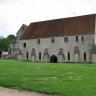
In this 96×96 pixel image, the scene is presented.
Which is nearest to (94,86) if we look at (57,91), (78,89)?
(78,89)

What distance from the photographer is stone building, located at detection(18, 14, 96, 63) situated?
68.4 m

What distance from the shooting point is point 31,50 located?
79.3 meters

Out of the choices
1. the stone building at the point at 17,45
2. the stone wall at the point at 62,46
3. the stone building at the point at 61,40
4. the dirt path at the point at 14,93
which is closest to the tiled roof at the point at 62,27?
the stone building at the point at 61,40

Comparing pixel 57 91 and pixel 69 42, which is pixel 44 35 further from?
pixel 57 91

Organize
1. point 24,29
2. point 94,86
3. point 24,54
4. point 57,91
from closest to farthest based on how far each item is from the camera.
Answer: point 57,91 → point 94,86 → point 24,54 → point 24,29

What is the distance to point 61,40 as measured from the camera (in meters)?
72.6

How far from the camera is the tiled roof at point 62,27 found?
69294 mm

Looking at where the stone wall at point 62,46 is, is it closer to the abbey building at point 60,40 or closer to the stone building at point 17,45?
the abbey building at point 60,40

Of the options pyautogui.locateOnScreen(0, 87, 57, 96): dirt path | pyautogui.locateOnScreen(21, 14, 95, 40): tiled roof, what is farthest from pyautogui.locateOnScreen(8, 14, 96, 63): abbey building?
pyautogui.locateOnScreen(0, 87, 57, 96): dirt path

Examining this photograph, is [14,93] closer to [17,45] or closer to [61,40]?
[61,40]

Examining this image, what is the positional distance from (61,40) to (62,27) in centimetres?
316

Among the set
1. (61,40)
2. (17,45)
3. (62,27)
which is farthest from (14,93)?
(17,45)

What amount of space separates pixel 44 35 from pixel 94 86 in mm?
56391

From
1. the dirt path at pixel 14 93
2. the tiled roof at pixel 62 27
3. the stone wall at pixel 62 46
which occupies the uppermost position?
the tiled roof at pixel 62 27
